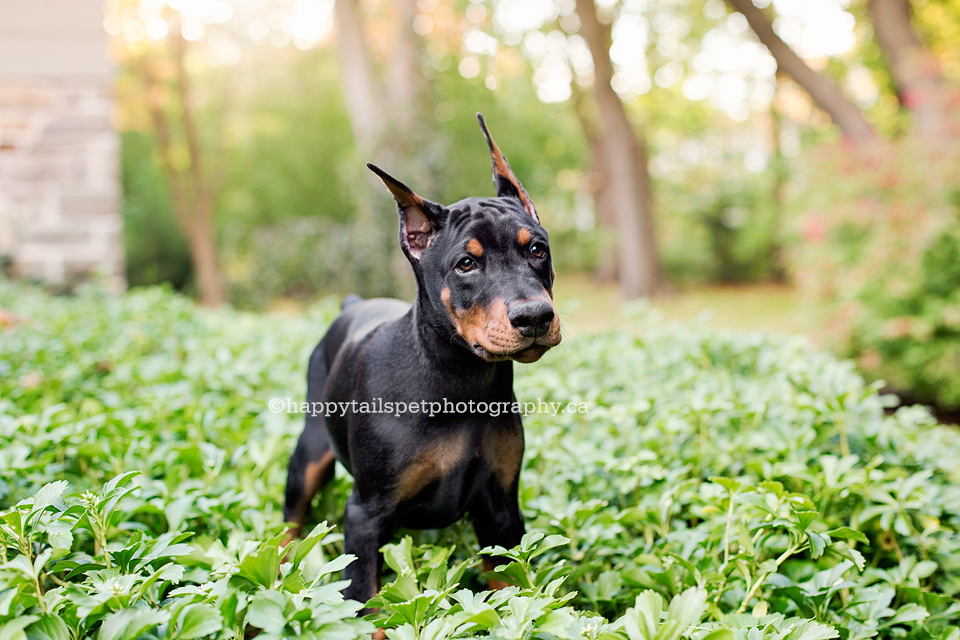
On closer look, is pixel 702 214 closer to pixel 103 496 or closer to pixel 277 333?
pixel 277 333

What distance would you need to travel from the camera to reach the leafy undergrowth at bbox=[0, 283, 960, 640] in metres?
1.63

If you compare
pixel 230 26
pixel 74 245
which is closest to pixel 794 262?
pixel 74 245

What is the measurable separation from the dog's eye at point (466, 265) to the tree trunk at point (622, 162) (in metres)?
14.0

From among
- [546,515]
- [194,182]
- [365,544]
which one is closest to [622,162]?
[194,182]

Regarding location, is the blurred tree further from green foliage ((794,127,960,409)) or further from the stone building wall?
green foliage ((794,127,960,409))

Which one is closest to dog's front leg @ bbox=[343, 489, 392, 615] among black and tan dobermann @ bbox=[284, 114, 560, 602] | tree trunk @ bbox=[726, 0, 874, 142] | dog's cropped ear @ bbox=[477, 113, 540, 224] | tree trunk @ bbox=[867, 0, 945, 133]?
black and tan dobermann @ bbox=[284, 114, 560, 602]

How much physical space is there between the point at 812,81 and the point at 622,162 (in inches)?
172

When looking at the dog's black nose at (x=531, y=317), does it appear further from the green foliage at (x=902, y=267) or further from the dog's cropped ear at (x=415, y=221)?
the green foliage at (x=902, y=267)

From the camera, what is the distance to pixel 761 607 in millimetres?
2094

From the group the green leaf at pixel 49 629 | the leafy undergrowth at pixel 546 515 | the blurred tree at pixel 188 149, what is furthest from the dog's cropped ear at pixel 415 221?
the blurred tree at pixel 188 149

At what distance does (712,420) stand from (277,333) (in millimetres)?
3664

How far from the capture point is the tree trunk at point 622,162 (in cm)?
1494

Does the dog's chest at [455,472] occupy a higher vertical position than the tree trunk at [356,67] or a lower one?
lower

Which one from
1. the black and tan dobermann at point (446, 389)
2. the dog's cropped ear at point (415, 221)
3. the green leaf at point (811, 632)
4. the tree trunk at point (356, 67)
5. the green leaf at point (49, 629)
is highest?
the tree trunk at point (356, 67)
